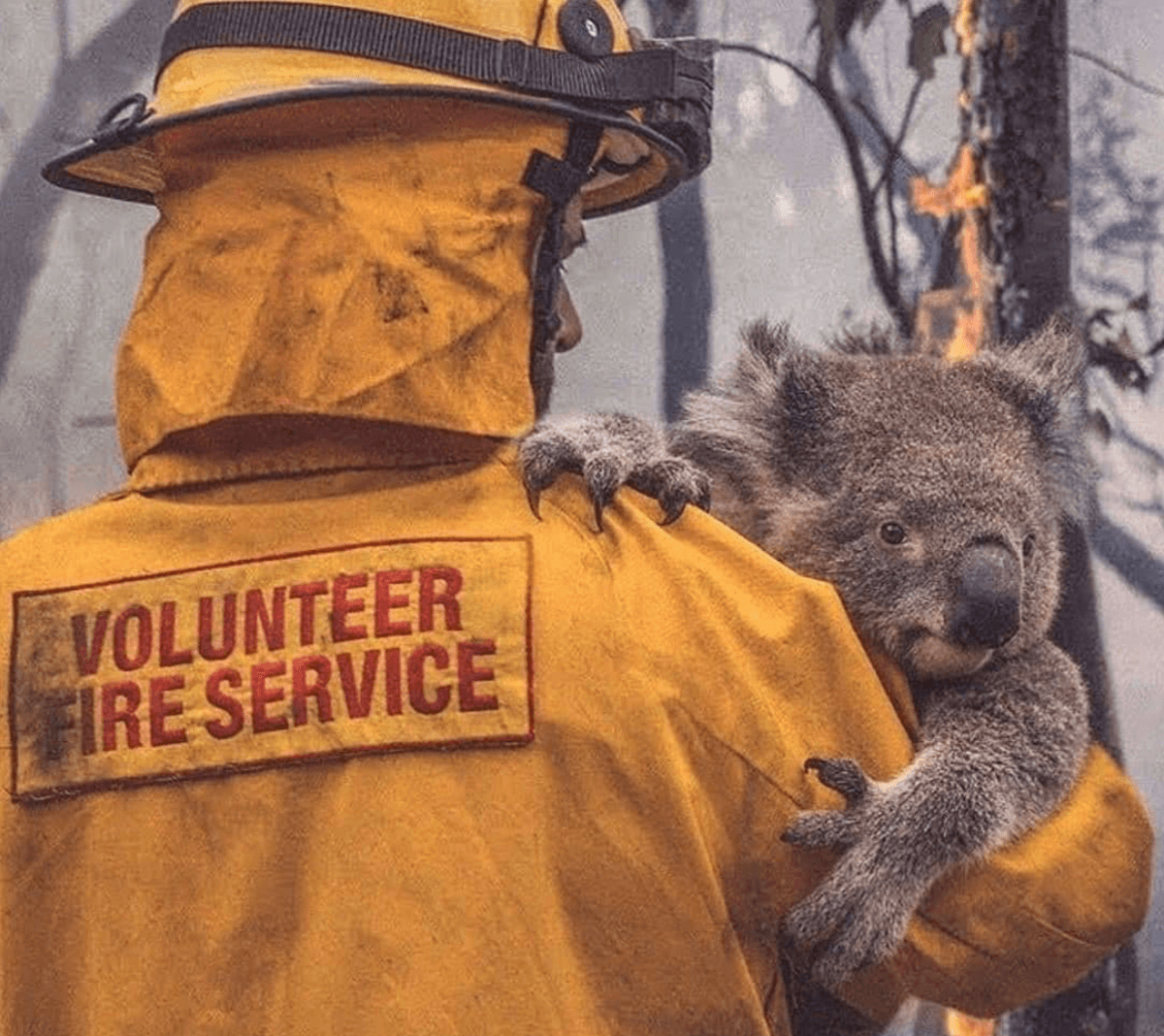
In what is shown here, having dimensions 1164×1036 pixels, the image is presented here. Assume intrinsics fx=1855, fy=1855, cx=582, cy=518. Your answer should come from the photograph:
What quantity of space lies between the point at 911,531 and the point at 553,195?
427 mm

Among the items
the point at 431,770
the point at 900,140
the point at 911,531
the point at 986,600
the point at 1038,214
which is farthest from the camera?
the point at 900,140

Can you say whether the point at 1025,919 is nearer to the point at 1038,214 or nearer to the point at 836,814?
the point at 836,814

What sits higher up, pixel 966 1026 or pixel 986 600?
pixel 986 600

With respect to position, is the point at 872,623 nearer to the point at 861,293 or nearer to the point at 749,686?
the point at 749,686

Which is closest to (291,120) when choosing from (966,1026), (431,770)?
(431,770)

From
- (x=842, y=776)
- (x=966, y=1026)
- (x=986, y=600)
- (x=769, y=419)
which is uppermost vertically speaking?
(x=769, y=419)

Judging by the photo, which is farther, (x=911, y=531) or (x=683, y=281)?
(x=683, y=281)

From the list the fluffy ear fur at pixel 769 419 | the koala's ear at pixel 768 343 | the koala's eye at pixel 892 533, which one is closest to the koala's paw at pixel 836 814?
the koala's eye at pixel 892 533

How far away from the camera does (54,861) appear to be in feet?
4.72

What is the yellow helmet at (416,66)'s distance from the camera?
54.5 inches

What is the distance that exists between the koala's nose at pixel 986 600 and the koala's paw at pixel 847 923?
22 cm

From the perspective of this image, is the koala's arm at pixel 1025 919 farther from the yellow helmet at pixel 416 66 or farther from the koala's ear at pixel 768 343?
the yellow helmet at pixel 416 66

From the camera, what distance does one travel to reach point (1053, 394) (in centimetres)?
176

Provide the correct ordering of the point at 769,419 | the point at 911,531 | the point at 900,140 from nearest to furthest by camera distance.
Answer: the point at 911,531
the point at 769,419
the point at 900,140
